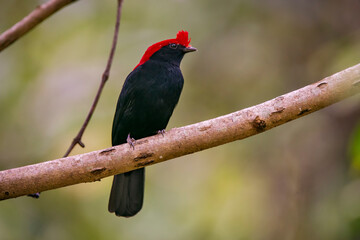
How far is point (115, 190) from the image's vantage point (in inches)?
147

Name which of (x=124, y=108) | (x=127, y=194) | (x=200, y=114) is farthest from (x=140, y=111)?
(x=200, y=114)

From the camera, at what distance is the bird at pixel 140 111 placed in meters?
3.67

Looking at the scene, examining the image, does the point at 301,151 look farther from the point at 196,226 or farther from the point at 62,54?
the point at 62,54

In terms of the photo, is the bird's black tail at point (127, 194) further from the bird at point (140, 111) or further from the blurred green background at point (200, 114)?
the blurred green background at point (200, 114)

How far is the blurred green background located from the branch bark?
65.7 inches

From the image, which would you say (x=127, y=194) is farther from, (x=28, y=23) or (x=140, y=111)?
(x=28, y=23)

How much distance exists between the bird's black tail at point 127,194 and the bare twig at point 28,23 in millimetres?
1426

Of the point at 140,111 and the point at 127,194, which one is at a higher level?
the point at 140,111

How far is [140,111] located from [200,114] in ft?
6.89

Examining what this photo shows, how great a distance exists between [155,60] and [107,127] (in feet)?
4.84

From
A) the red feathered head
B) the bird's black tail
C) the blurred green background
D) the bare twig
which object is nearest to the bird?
the bird's black tail

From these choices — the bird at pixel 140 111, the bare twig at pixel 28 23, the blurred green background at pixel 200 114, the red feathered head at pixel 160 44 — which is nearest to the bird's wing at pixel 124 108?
the bird at pixel 140 111

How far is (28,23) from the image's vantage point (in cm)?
284

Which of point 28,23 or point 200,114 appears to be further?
point 200,114
